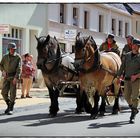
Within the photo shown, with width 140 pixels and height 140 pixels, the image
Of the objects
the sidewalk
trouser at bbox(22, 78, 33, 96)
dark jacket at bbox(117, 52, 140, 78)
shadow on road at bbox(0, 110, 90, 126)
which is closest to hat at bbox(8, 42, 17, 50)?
trouser at bbox(22, 78, 33, 96)

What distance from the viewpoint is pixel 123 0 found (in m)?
11.2

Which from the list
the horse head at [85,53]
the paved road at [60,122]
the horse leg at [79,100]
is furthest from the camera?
the horse leg at [79,100]

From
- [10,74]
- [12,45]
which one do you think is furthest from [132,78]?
[10,74]

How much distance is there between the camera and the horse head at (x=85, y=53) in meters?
12.0

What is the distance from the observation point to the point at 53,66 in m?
Answer: 12.6

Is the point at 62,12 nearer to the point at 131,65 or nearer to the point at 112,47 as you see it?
the point at 131,65

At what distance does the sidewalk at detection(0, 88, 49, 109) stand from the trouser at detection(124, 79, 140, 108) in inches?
63.8

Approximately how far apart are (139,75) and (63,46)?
5.48 ft

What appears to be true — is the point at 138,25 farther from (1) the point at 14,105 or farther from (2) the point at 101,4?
(1) the point at 14,105

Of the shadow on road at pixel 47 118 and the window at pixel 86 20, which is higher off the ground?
the window at pixel 86 20

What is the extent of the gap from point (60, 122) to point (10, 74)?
1563 millimetres

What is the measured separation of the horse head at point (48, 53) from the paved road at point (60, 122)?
0.50 m

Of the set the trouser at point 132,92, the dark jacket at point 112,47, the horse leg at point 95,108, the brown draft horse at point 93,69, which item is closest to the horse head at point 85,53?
the brown draft horse at point 93,69

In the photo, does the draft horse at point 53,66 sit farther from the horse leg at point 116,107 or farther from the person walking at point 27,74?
the horse leg at point 116,107
